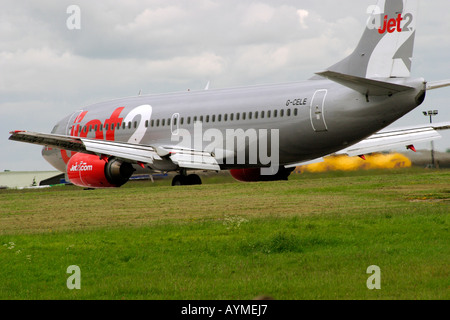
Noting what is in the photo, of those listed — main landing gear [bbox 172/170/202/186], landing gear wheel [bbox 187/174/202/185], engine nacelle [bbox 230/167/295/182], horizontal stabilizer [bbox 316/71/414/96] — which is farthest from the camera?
engine nacelle [bbox 230/167/295/182]

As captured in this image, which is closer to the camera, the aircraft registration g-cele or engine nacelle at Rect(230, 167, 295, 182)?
the aircraft registration g-cele

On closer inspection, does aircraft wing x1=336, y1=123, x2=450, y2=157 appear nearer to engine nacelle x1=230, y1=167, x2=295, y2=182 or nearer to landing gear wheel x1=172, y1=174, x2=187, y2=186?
engine nacelle x1=230, y1=167, x2=295, y2=182

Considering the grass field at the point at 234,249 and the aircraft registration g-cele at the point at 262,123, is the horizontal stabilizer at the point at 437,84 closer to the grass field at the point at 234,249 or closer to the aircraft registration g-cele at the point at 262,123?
the aircraft registration g-cele at the point at 262,123

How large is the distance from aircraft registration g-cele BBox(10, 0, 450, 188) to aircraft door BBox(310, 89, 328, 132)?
0.14 feet

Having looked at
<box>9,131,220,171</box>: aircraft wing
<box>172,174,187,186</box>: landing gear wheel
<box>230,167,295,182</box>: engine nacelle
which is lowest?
<box>172,174,187,186</box>: landing gear wheel

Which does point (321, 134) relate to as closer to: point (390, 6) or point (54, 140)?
point (390, 6)

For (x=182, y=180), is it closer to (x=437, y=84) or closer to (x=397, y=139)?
(x=397, y=139)

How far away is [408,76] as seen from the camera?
1149 inches

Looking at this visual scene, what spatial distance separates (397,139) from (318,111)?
7.01 m

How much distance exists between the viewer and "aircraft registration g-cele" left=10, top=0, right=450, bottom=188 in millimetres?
29625

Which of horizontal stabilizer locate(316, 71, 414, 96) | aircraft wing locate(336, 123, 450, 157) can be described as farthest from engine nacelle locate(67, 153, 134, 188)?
horizontal stabilizer locate(316, 71, 414, 96)
